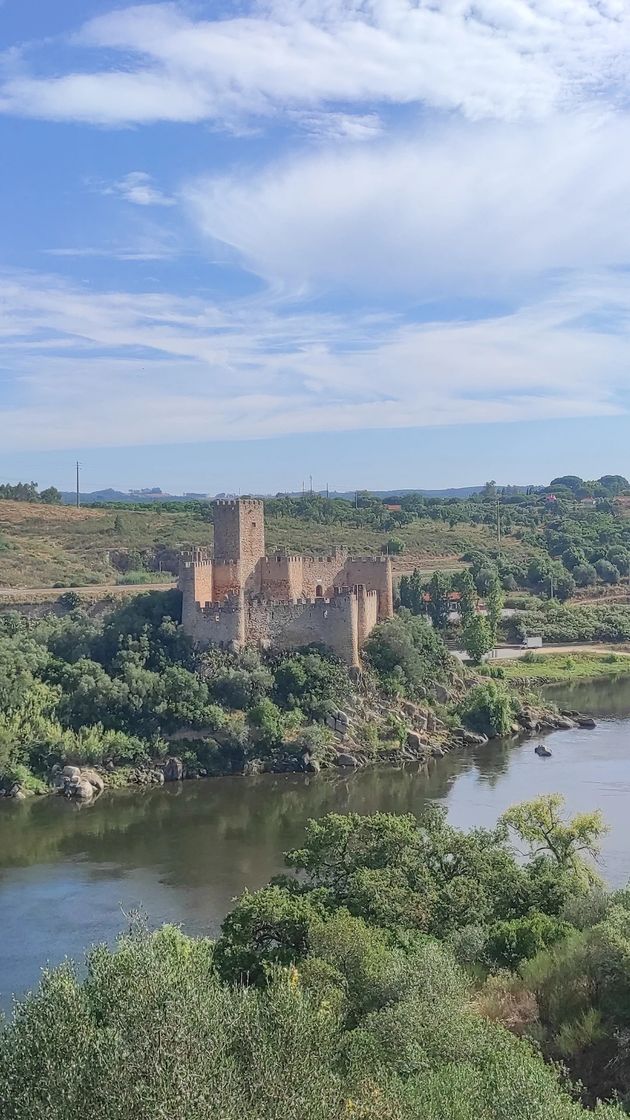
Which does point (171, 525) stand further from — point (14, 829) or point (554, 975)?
point (554, 975)

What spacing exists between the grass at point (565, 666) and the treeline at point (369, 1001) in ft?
83.0

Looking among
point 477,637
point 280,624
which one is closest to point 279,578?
point 280,624

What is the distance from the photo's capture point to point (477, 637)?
43.4 meters

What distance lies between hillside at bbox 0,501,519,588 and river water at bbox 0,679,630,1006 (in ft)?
72.1

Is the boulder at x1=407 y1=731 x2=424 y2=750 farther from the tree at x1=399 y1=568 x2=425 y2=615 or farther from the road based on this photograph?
the tree at x1=399 y1=568 x2=425 y2=615

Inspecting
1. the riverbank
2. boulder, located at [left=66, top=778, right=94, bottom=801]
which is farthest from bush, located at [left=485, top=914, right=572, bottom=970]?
the riverbank

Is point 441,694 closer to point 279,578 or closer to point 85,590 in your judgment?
point 279,578

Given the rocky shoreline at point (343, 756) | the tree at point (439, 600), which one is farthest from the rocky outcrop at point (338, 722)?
the tree at point (439, 600)

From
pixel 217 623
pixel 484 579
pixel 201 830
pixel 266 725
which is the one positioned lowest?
pixel 201 830

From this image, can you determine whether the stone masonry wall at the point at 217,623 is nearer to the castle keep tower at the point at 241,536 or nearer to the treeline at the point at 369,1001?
the castle keep tower at the point at 241,536

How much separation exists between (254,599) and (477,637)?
13034mm

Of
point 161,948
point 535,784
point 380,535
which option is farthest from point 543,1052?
point 380,535

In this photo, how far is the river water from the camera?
20219mm

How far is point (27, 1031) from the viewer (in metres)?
10.0
